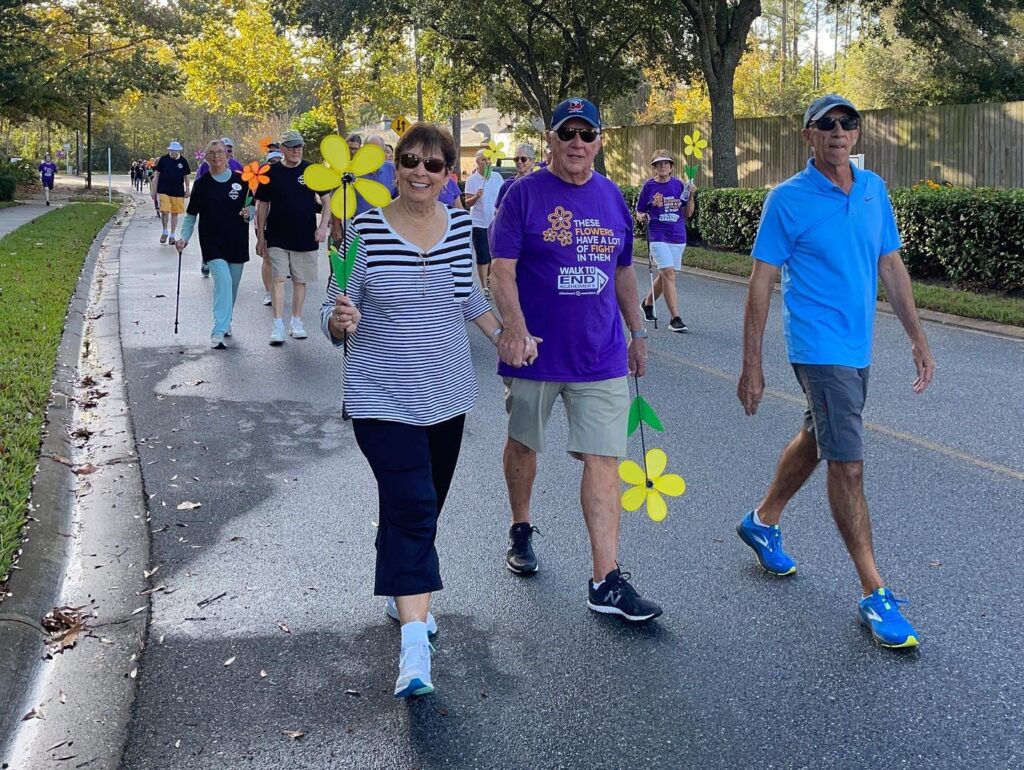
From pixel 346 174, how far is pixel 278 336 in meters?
7.12

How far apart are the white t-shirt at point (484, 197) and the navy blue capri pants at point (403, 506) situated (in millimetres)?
9240

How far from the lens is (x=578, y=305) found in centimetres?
424

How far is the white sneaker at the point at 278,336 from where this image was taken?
418 inches

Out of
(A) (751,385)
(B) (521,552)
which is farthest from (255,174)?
(A) (751,385)

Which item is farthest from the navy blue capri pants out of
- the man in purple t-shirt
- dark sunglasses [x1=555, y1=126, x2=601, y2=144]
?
dark sunglasses [x1=555, y1=126, x2=601, y2=144]

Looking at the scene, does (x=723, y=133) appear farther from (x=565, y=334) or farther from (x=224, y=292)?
(x=565, y=334)

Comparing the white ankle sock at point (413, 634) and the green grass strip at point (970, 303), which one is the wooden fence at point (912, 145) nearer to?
the green grass strip at point (970, 303)

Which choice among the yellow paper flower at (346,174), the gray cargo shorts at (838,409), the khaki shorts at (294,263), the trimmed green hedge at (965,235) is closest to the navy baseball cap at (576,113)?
the yellow paper flower at (346,174)

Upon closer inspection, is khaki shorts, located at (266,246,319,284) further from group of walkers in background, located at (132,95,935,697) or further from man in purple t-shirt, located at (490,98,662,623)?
man in purple t-shirt, located at (490,98,662,623)

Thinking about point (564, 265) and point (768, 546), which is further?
point (768, 546)

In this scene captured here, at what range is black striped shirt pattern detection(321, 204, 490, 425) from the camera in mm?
3723

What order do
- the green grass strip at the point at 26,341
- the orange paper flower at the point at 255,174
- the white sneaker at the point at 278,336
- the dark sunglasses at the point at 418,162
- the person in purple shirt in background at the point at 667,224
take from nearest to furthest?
the dark sunglasses at the point at 418,162, the green grass strip at the point at 26,341, the orange paper flower at the point at 255,174, the white sneaker at the point at 278,336, the person in purple shirt in background at the point at 667,224

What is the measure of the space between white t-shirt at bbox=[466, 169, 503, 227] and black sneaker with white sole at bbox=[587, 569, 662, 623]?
8961 mm

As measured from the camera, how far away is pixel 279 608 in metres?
4.36
